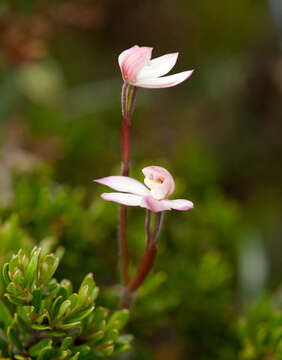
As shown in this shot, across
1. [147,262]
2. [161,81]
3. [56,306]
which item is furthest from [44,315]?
[161,81]

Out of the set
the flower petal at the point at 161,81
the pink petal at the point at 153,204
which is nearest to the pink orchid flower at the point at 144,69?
the flower petal at the point at 161,81

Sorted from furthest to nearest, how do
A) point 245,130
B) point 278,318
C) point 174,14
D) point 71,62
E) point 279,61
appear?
point 71,62
point 174,14
point 245,130
point 279,61
point 278,318

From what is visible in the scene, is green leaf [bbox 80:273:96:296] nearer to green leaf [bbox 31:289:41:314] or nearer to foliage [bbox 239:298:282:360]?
green leaf [bbox 31:289:41:314]

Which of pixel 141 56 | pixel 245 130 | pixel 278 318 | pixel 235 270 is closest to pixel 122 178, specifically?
pixel 141 56

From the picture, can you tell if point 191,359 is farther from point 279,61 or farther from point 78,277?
point 279,61

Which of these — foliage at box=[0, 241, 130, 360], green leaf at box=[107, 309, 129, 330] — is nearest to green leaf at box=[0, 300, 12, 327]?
foliage at box=[0, 241, 130, 360]
